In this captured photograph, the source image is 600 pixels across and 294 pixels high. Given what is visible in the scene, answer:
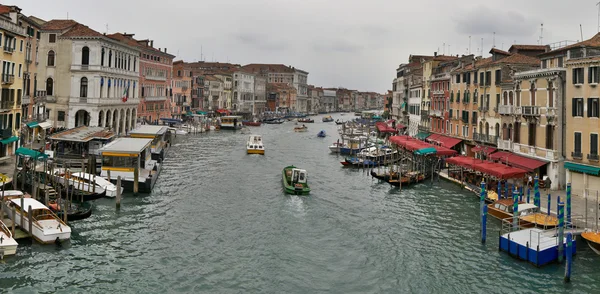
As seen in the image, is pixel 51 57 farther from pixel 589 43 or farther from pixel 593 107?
pixel 593 107

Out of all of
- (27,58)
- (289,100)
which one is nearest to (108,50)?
(27,58)

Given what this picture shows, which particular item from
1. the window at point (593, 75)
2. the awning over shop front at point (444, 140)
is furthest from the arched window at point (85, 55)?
the window at point (593, 75)

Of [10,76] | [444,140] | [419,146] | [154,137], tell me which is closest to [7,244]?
[10,76]

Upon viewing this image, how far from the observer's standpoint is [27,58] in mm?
33031

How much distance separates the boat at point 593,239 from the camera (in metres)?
16.9

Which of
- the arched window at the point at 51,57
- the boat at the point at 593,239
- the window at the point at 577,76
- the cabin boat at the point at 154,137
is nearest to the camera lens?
the boat at the point at 593,239

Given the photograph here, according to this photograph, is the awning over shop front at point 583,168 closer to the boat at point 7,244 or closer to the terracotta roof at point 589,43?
the terracotta roof at point 589,43

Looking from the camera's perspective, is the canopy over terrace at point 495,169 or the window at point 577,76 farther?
the canopy over terrace at point 495,169

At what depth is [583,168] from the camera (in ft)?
75.7

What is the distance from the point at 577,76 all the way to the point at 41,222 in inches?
919

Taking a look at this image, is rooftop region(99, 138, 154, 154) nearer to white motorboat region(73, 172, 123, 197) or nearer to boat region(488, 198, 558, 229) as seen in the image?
white motorboat region(73, 172, 123, 197)

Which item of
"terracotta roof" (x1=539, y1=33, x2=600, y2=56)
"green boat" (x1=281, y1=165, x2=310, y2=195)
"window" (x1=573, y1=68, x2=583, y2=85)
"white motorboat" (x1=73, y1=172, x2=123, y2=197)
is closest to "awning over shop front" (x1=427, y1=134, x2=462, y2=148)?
"terracotta roof" (x1=539, y1=33, x2=600, y2=56)

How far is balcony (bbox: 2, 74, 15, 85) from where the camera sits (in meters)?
26.8

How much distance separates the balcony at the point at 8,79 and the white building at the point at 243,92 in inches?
3074
